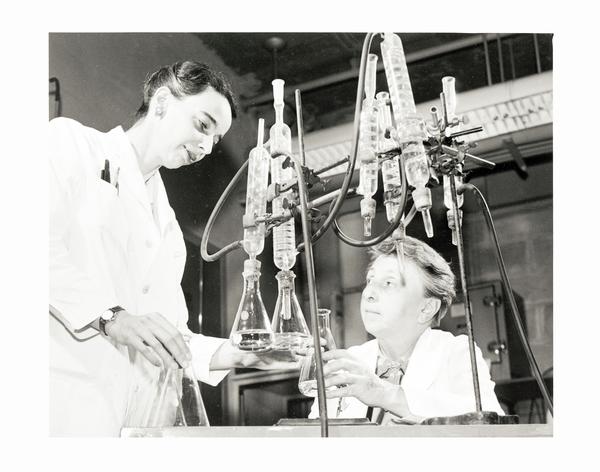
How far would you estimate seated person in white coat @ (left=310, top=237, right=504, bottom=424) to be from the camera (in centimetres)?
172

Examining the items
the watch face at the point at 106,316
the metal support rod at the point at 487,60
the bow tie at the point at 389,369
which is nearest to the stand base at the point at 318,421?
the bow tie at the point at 389,369

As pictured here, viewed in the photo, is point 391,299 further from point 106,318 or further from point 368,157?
point 106,318

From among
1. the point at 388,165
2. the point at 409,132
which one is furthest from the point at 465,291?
the point at 409,132

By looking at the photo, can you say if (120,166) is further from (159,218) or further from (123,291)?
(123,291)

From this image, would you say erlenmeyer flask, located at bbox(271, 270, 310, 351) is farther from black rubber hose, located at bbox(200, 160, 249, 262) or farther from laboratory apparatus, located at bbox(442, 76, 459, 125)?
laboratory apparatus, located at bbox(442, 76, 459, 125)

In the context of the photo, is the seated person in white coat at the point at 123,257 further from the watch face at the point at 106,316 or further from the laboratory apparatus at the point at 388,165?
the laboratory apparatus at the point at 388,165

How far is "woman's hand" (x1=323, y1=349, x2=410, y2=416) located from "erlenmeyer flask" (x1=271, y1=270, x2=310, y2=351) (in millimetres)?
95

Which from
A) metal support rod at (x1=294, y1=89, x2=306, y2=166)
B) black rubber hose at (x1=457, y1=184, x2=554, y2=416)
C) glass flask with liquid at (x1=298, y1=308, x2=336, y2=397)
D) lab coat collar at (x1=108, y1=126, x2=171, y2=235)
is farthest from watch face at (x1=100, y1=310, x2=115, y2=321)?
black rubber hose at (x1=457, y1=184, x2=554, y2=416)

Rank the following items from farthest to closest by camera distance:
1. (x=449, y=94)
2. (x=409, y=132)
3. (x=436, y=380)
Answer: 1. (x=449, y=94)
2. (x=436, y=380)
3. (x=409, y=132)

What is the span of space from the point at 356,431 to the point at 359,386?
10 centimetres

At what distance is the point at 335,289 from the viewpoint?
1.86 m

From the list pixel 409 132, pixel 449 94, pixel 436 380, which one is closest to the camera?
pixel 409 132

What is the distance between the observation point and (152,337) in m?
1.79
